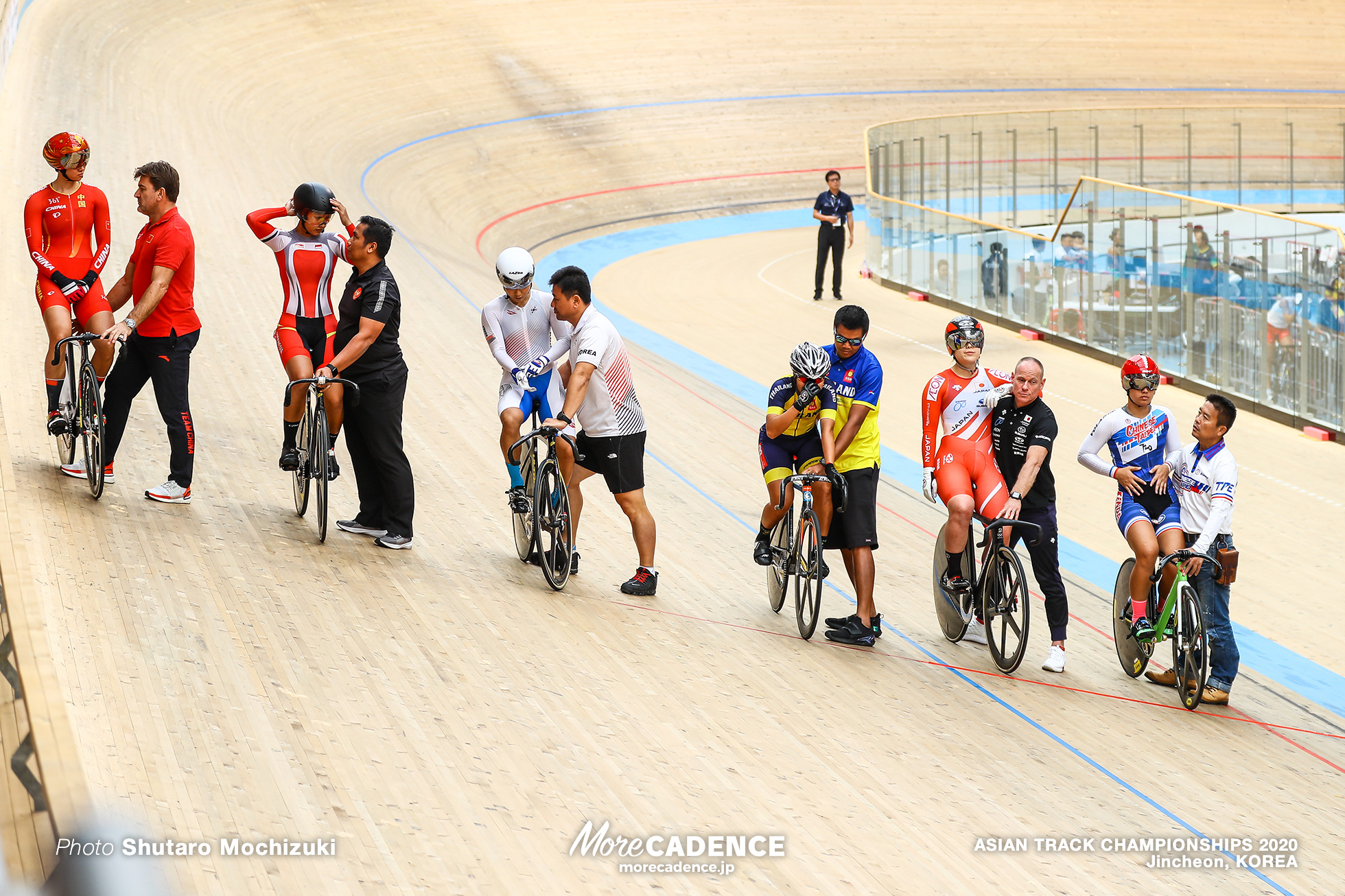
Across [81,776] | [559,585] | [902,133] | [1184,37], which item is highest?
[1184,37]

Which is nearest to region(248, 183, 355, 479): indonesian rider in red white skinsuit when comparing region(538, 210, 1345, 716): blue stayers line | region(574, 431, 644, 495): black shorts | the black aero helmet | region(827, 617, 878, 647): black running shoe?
the black aero helmet

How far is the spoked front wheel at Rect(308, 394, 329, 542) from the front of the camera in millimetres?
5082

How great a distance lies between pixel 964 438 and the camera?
5.27 metres

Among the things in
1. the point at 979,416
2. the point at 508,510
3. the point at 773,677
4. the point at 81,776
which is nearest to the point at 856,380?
the point at 979,416

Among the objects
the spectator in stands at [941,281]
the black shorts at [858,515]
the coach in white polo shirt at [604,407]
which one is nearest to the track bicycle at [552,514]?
the coach in white polo shirt at [604,407]

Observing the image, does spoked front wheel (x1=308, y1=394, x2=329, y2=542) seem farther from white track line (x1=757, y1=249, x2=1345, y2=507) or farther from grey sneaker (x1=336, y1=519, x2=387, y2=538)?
white track line (x1=757, y1=249, x2=1345, y2=507)

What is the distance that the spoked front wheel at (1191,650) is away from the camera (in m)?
4.96

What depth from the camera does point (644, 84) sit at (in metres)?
22.5

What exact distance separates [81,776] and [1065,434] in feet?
29.0

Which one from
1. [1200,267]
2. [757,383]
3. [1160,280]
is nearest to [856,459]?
[757,383]

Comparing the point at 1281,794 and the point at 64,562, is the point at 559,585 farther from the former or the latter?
the point at 1281,794

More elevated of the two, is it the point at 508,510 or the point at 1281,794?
the point at 508,510

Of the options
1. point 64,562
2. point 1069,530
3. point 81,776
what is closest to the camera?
point 81,776

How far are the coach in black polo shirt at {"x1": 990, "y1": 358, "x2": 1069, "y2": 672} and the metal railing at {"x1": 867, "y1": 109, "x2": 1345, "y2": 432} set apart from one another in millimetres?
6084
